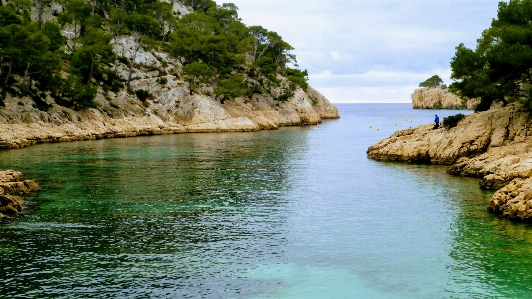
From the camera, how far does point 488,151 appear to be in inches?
1667

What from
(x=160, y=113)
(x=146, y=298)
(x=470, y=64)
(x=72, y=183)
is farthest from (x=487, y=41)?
(x=160, y=113)

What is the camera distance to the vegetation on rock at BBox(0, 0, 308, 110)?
2884 inches

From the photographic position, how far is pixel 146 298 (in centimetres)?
1563

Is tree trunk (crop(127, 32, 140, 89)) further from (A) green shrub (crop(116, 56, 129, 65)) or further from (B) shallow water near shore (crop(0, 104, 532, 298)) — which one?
(B) shallow water near shore (crop(0, 104, 532, 298))

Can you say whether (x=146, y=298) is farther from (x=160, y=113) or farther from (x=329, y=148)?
(x=160, y=113)

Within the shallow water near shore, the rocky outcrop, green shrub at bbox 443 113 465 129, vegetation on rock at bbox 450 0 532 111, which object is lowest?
the shallow water near shore

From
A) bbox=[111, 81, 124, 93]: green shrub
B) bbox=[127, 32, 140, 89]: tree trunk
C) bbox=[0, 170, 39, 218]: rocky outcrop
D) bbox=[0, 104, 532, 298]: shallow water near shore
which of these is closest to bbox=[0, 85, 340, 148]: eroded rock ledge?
bbox=[111, 81, 124, 93]: green shrub

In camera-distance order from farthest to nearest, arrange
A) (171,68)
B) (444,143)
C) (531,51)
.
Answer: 1. (171,68)
2. (444,143)
3. (531,51)

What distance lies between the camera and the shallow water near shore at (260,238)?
16906 mm

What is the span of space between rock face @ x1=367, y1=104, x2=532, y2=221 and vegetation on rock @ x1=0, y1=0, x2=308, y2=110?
173ft

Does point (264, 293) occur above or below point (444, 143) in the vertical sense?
below

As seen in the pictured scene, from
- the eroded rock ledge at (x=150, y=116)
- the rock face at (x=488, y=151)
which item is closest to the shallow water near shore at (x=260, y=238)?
the rock face at (x=488, y=151)

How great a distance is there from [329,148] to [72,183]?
3898cm

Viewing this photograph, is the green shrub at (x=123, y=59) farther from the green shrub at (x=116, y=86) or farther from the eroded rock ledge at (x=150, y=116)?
the green shrub at (x=116, y=86)
